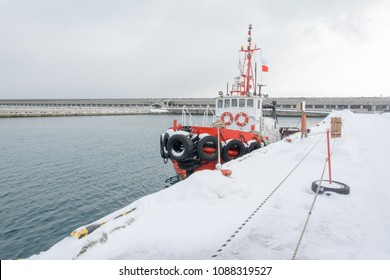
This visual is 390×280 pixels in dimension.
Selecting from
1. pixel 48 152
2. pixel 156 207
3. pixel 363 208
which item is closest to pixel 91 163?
pixel 48 152

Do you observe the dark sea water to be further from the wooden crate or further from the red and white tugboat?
the wooden crate

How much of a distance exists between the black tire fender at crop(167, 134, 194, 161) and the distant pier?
Result: 38.5 meters

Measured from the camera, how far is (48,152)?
61.7 ft

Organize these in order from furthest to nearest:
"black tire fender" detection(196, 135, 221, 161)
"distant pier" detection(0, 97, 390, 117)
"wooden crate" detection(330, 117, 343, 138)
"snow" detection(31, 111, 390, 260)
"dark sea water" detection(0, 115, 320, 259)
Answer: "distant pier" detection(0, 97, 390, 117) < "wooden crate" detection(330, 117, 343, 138) < "black tire fender" detection(196, 135, 221, 161) < "dark sea water" detection(0, 115, 320, 259) < "snow" detection(31, 111, 390, 260)

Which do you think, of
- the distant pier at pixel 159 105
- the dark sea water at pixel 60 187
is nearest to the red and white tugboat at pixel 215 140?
the dark sea water at pixel 60 187

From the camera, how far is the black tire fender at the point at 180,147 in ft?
35.2

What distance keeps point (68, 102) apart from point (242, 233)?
129421mm

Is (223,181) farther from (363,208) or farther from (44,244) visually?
(44,244)

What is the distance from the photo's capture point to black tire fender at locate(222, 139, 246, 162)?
11.1 metres

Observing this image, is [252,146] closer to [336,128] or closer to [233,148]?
[233,148]

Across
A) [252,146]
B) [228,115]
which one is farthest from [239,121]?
[252,146]

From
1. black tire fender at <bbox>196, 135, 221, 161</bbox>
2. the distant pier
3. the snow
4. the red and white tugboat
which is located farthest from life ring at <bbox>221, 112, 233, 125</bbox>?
the distant pier

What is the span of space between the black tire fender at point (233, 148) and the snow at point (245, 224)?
4.85 m

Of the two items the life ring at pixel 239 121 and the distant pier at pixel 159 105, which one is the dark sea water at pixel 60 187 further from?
the distant pier at pixel 159 105
